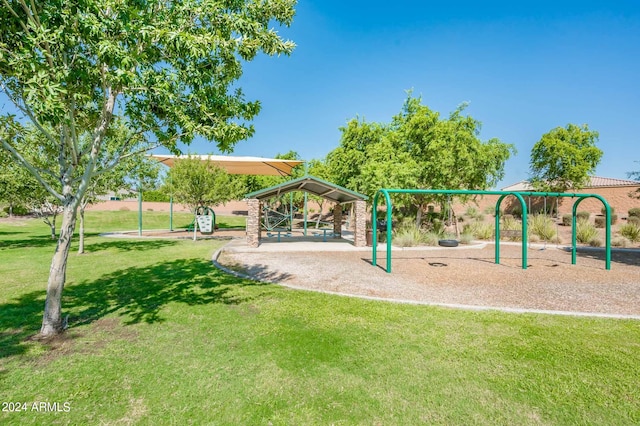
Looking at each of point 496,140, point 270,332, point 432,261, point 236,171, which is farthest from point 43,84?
point 496,140

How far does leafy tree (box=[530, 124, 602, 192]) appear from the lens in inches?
1169

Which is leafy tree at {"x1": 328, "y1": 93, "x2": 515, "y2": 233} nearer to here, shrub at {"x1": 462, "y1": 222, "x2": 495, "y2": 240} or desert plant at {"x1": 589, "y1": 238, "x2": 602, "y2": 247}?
shrub at {"x1": 462, "y1": 222, "x2": 495, "y2": 240}

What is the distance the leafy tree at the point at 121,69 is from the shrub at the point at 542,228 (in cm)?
1820

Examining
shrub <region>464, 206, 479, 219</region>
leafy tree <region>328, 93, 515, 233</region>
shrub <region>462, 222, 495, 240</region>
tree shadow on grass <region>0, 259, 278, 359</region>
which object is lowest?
tree shadow on grass <region>0, 259, 278, 359</region>

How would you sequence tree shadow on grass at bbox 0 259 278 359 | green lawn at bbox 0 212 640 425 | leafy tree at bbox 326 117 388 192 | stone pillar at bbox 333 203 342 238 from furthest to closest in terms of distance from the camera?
leafy tree at bbox 326 117 388 192 → stone pillar at bbox 333 203 342 238 → tree shadow on grass at bbox 0 259 278 359 → green lawn at bbox 0 212 640 425

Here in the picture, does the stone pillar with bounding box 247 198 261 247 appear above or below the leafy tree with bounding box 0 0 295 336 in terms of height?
below

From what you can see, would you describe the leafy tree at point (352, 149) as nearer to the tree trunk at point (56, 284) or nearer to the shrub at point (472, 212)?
the shrub at point (472, 212)

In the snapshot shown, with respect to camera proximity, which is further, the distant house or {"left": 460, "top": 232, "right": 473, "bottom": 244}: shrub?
the distant house

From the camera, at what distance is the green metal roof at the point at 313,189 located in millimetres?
14609

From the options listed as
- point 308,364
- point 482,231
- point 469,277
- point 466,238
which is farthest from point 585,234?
point 308,364

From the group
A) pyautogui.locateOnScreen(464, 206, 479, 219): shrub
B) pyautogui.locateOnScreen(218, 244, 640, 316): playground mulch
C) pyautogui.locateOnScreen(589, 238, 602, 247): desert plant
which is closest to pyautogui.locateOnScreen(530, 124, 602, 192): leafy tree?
pyautogui.locateOnScreen(464, 206, 479, 219): shrub

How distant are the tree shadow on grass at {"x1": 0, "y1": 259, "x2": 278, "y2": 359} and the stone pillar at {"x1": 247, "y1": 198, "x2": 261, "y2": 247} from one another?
5.31 m

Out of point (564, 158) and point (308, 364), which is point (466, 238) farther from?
point (564, 158)

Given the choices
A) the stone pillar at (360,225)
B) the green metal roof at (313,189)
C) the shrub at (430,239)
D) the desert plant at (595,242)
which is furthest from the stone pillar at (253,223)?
the desert plant at (595,242)
